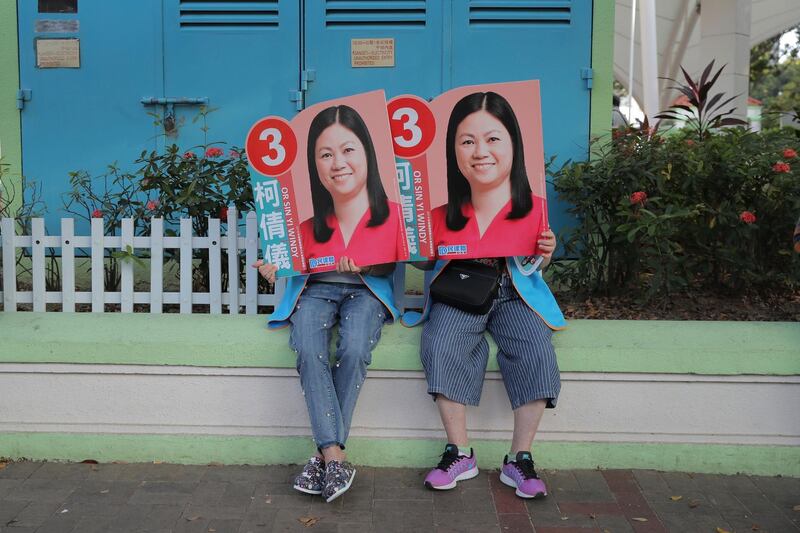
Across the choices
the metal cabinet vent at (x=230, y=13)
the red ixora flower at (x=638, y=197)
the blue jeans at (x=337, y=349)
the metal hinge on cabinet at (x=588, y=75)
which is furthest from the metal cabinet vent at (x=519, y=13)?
the blue jeans at (x=337, y=349)

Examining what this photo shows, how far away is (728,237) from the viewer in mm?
4152

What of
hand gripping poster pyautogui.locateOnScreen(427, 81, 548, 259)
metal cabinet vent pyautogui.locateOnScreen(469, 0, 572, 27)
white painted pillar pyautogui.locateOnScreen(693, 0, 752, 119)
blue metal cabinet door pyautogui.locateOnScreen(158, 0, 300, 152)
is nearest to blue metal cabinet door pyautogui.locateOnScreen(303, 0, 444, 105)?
blue metal cabinet door pyautogui.locateOnScreen(158, 0, 300, 152)

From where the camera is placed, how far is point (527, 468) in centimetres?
324

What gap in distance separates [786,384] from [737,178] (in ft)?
3.73

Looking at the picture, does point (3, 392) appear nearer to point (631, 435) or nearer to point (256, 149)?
point (256, 149)

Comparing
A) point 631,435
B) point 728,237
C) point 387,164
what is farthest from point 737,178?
point 387,164

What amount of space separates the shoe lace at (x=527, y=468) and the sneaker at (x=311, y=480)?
0.79 meters

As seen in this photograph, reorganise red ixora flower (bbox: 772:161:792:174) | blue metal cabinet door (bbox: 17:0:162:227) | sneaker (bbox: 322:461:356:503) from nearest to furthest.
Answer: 1. sneaker (bbox: 322:461:356:503)
2. red ixora flower (bbox: 772:161:792:174)
3. blue metal cabinet door (bbox: 17:0:162:227)

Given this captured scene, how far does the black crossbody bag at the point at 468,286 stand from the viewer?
3367mm

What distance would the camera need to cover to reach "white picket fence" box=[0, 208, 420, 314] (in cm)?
392

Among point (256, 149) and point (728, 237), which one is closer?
point (256, 149)

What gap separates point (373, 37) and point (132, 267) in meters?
2.03

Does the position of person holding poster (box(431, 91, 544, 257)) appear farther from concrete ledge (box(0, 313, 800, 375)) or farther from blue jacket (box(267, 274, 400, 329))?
concrete ledge (box(0, 313, 800, 375))

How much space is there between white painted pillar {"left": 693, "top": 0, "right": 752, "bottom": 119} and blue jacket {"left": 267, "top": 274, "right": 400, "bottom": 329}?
7.90 meters
